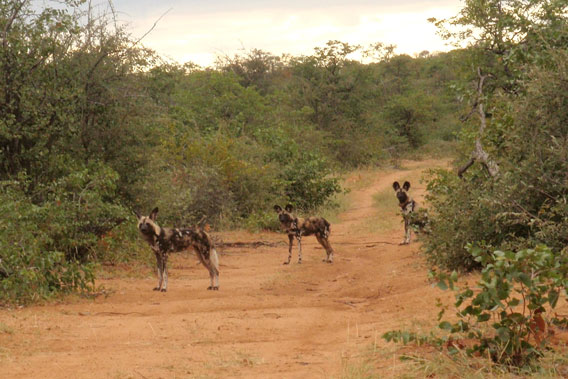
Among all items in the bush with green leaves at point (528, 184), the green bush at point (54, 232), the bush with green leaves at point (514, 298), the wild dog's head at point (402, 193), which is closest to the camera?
the bush with green leaves at point (514, 298)

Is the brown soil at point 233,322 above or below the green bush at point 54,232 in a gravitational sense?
below

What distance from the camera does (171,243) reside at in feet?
28.0

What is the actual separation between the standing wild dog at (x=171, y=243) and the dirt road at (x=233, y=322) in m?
0.21

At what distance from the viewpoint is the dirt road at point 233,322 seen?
4590mm

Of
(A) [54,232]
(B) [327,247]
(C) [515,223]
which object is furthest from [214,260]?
(C) [515,223]

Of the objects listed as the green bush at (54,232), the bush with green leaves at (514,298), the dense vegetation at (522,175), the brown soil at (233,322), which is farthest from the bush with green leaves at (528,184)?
the green bush at (54,232)

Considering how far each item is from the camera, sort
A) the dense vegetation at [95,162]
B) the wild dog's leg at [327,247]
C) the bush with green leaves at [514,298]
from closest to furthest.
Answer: the bush with green leaves at [514,298] < the dense vegetation at [95,162] < the wild dog's leg at [327,247]

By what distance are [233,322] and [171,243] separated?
2.60 meters

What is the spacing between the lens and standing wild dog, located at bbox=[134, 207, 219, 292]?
8.28 metres

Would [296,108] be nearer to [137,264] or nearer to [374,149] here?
[374,149]

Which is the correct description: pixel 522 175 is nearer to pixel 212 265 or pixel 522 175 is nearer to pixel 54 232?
pixel 212 265

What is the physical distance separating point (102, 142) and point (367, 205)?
30.8 feet

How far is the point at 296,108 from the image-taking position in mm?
28891

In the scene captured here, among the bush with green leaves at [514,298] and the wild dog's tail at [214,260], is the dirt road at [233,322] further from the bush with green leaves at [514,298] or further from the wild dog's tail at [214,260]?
the bush with green leaves at [514,298]
